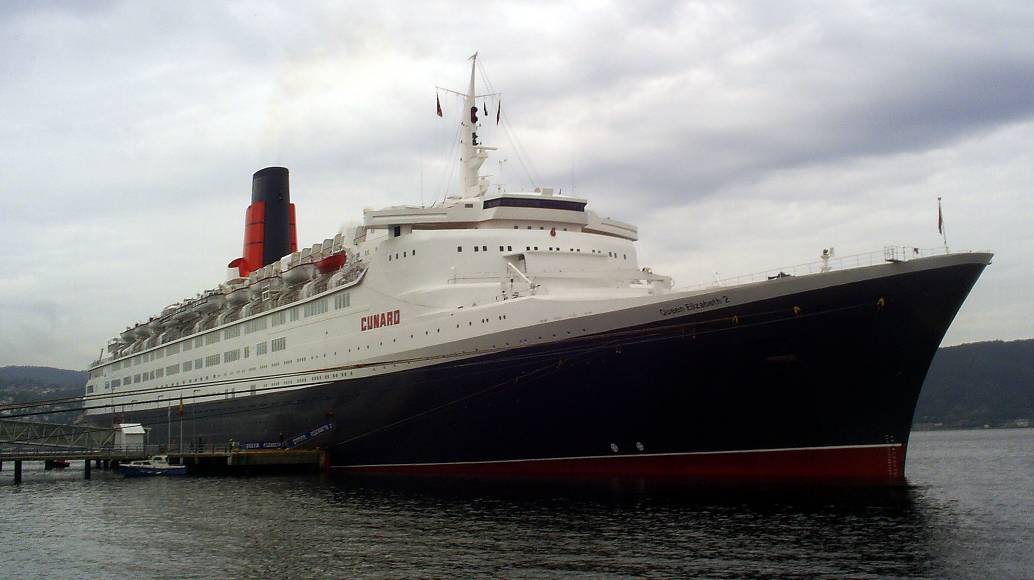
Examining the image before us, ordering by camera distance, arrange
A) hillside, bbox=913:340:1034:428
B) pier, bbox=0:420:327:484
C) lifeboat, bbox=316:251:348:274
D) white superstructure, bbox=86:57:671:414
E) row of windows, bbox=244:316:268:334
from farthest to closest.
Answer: hillside, bbox=913:340:1034:428, row of windows, bbox=244:316:268:334, pier, bbox=0:420:327:484, lifeboat, bbox=316:251:348:274, white superstructure, bbox=86:57:671:414

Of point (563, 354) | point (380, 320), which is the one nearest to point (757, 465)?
point (563, 354)

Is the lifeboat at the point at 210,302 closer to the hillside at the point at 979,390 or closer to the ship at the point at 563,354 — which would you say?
the ship at the point at 563,354

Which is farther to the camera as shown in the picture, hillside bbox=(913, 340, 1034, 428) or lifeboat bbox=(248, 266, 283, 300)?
hillside bbox=(913, 340, 1034, 428)

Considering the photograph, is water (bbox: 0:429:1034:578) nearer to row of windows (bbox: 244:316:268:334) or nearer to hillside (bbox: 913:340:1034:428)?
row of windows (bbox: 244:316:268:334)

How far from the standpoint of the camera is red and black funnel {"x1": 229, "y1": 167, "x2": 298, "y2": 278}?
169 feet

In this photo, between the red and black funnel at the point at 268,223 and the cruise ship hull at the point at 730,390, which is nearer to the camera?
the cruise ship hull at the point at 730,390

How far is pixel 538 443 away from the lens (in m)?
26.5

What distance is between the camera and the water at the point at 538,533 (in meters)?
16.4

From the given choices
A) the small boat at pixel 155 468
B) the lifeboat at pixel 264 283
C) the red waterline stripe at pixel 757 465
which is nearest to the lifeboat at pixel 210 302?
the lifeboat at pixel 264 283

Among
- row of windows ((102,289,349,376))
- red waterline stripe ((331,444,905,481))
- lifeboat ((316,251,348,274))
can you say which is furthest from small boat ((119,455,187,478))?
red waterline stripe ((331,444,905,481))

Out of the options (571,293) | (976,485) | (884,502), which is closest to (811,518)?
(884,502)

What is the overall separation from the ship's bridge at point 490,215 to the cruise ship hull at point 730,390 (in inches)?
230

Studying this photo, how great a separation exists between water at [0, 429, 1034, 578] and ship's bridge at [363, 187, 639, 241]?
352 inches

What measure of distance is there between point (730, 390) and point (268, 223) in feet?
115
